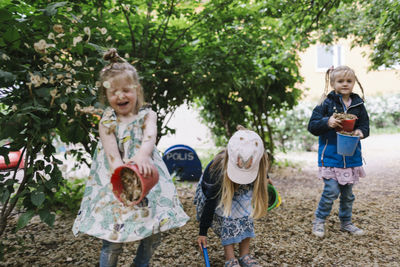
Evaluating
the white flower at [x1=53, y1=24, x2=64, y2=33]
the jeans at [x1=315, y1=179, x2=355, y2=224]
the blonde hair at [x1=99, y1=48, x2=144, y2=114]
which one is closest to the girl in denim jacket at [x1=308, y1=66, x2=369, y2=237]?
the jeans at [x1=315, y1=179, x2=355, y2=224]

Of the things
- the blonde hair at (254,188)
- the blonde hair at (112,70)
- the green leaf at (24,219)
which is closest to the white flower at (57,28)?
the blonde hair at (112,70)

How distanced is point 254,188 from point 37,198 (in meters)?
1.33

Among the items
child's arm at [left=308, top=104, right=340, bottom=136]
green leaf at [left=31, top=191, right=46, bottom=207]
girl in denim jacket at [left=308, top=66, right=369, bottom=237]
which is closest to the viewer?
green leaf at [left=31, top=191, right=46, bottom=207]

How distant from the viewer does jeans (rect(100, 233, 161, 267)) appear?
67.6 inches

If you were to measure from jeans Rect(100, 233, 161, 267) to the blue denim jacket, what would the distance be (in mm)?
1643

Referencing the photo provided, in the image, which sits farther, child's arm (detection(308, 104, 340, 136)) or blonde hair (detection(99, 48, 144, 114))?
child's arm (detection(308, 104, 340, 136))

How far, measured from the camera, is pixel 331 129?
2.69 meters

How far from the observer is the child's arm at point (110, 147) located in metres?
1.63

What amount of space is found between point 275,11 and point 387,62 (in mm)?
1609

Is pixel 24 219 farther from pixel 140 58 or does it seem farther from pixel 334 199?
pixel 334 199

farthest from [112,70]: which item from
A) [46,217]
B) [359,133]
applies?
[359,133]

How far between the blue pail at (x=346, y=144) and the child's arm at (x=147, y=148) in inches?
61.4

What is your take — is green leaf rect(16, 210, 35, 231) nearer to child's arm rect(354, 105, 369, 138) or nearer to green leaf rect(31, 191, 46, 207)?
green leaf rect(31, 191, 46, 207)

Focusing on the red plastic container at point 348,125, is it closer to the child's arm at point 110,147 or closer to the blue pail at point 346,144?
the blue pail at point 346,144
